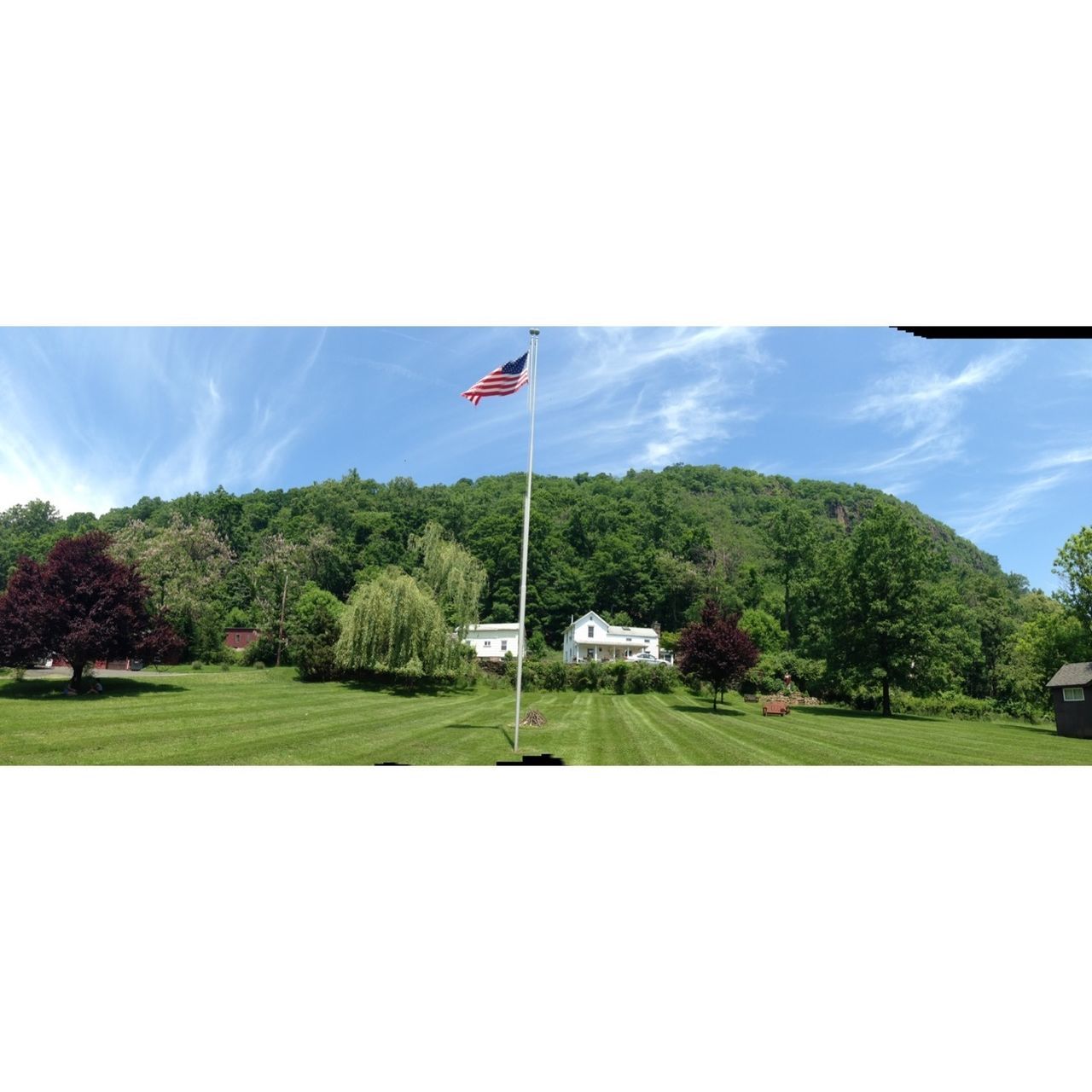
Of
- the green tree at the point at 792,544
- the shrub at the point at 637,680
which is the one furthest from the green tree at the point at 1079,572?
the shrub at the point at 637,680

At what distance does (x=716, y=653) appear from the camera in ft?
28.2

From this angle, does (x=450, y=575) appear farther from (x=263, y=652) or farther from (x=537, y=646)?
(x=263, y=652)

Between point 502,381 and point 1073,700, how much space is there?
8227 mm

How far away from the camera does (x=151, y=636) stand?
7.33m

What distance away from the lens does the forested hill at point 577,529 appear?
8.16 metres

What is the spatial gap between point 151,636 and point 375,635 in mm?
2533

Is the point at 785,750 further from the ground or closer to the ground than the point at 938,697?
closer to the ground

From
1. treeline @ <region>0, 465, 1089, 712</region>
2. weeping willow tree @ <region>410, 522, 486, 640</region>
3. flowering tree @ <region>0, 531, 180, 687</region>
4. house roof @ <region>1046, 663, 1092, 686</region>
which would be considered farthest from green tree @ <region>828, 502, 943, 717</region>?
flowering tree @ <region>0, 531, 180, 687</region>

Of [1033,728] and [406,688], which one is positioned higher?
[406,688]

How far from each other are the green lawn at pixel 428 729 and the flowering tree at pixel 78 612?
35cm

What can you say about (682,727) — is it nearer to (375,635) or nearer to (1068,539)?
(375,635)

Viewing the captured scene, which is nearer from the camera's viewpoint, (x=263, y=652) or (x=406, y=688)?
(x=263, y=652)

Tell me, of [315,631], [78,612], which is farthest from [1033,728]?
[78,612]
